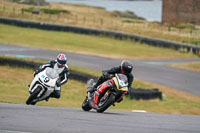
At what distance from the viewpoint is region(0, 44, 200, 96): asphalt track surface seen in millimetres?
25422

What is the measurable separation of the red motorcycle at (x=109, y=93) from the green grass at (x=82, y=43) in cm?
2289

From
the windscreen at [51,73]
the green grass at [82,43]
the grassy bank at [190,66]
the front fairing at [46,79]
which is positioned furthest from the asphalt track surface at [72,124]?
the green grass at [82,43]

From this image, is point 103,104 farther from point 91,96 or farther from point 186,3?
point 186,3

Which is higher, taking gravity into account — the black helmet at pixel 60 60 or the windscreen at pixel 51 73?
the black helmet at pixel 60 60

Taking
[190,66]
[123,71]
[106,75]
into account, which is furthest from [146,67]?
[123,71]

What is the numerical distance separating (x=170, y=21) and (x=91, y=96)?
49.4m

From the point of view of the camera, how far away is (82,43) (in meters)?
38.6

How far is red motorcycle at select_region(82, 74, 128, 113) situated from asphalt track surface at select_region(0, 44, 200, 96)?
12.0 m

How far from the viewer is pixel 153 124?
9484 millimetres

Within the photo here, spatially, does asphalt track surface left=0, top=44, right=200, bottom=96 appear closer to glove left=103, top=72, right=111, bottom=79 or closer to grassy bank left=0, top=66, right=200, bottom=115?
grassy bank left=0, top=66, right=200, bottom=115

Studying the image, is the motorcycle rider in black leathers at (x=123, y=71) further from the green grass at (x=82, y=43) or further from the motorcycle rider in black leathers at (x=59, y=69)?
the green grass at (x=82, y=43)

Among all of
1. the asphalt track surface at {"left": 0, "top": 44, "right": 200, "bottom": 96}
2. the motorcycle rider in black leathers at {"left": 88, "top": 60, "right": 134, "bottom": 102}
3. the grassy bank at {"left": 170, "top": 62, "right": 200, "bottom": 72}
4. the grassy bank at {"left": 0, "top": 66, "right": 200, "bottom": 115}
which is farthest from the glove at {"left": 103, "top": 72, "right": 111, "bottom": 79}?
the grassy bank at {"left": 170, "top": 62, "right": 200, "bottom": 72}

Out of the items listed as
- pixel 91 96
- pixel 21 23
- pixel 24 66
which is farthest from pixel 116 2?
pixel 91 96

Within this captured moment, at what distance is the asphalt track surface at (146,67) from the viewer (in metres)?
25.4
